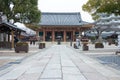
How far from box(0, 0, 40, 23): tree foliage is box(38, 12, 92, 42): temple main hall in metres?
34.0

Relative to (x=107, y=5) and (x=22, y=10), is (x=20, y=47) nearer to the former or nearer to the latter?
(x=107, y=5)

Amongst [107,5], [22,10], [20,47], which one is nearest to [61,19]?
[22,10]

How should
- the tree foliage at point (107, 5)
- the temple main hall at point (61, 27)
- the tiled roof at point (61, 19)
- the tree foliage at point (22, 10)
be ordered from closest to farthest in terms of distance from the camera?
the tree foliage at point (107, 5) → the tree foliage at point (22, 10) → the temple main hall at point (61, 27) → the tiled roof at point (61, 19)

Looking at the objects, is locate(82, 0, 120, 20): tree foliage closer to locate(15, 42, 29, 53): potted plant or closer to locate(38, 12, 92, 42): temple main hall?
locate(15, 42, 29, 53): potted plant

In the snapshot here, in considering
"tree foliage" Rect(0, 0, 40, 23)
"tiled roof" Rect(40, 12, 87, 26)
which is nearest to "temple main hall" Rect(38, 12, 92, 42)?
"tiled roof" Rect(40, 12, 87, 26)

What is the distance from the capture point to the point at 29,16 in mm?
45344

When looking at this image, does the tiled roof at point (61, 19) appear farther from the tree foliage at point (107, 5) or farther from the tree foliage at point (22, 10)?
the tree foliage at point (107, 5)

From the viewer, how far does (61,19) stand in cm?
8856

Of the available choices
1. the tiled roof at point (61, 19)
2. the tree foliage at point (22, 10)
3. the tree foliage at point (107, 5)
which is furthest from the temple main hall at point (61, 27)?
the tree foliage at point (107, 5)

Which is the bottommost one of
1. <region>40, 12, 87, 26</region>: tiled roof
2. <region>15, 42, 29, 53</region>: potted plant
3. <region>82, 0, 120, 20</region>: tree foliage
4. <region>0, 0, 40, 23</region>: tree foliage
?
<region>15, 42, 29, 53</region>: potted plant

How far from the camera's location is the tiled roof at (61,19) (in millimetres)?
85750

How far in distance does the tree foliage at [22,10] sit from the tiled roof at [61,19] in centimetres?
3876

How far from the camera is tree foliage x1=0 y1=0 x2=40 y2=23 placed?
43.7m

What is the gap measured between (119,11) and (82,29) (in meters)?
49.1
